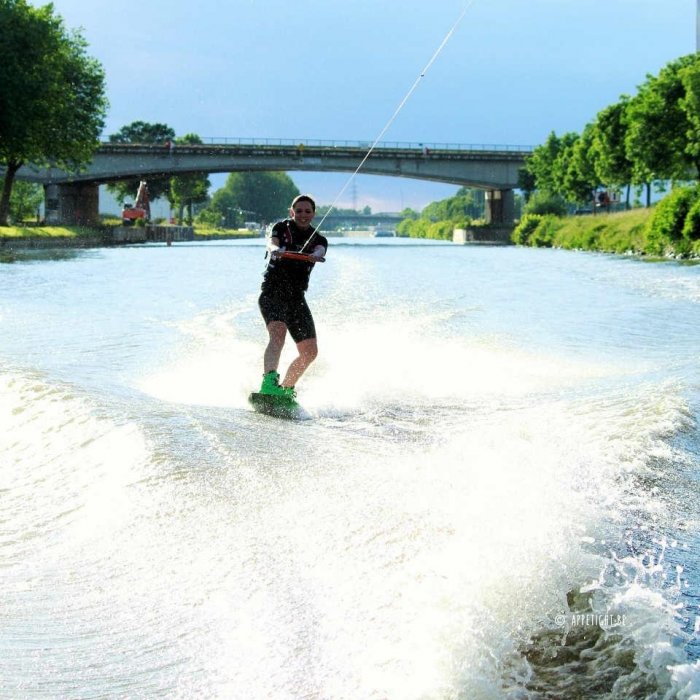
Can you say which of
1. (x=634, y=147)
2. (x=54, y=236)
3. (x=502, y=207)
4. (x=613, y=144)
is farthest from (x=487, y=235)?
(x=54, y=236)

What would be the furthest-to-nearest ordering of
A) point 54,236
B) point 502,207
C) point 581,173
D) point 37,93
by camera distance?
point 502,207 → point 581,173 → point 54,236 → point 37,93

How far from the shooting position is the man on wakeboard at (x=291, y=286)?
8367mm

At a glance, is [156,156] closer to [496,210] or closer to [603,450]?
[496,210]

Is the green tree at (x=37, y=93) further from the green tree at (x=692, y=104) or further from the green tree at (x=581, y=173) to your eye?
the green tree at (x=581, y=173)

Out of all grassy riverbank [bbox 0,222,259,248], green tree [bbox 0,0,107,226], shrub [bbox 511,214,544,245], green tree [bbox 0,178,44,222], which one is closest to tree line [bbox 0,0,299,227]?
green tree [bbox 0,0,107,226]

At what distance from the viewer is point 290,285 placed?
27.9 ft

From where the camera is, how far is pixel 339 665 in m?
3.32

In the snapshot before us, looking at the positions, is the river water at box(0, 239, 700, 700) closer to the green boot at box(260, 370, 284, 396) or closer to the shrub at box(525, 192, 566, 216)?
the green boot at box(260, 370, 284, 396)

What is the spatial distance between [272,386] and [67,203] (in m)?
85.0

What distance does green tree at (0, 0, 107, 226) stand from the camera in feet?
166

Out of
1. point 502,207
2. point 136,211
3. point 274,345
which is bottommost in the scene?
point 274,345

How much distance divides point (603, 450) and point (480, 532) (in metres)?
2.23

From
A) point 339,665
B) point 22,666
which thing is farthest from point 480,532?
point 22,666

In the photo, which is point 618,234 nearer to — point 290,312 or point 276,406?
point 290,312
